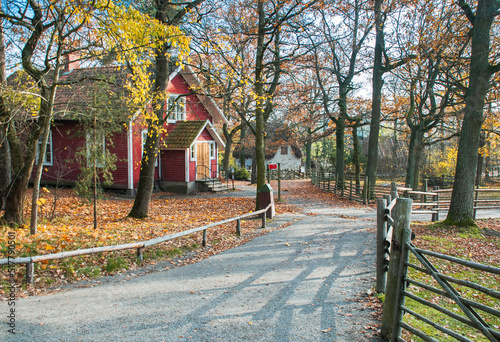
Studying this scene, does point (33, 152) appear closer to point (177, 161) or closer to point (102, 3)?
point (102, 3)

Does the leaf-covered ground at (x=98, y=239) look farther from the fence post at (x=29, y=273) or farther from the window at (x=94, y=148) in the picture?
the window at (x=94, y=148)

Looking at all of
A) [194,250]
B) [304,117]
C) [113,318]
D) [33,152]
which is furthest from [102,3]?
[304,117]

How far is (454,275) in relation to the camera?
7141 millimetres

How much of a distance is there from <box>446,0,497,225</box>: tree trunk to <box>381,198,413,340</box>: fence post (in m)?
8.21

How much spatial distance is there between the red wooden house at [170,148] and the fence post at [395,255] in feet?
56.6

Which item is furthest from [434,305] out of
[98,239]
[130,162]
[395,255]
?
[130,162]

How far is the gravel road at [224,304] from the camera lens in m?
4.44

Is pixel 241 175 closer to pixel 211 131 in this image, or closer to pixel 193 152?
pixel 211 131

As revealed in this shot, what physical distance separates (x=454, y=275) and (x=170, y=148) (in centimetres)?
1935

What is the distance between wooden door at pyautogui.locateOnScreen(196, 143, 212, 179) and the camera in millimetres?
25641

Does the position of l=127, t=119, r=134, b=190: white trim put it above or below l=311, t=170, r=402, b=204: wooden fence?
above

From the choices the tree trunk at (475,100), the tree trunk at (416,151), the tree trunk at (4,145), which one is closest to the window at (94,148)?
the tree trunk at (4,145)

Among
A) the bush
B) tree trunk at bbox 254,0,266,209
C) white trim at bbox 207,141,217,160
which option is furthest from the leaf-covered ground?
the bush

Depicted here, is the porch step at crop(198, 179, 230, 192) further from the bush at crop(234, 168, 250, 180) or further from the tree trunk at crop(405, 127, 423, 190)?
the bush at crop(234, 168, 250, 180)
